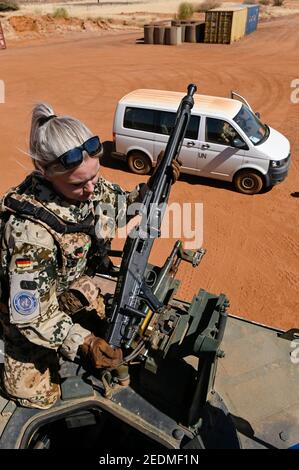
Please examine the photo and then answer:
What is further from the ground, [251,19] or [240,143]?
[251,19]

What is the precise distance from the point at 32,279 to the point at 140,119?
289 inches

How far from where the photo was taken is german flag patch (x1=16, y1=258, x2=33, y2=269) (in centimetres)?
220

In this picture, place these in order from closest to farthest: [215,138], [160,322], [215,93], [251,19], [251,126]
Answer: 1. [160,322]
2. [215,138]
3. [251,126]
4. [215,93]
5. [251,19]

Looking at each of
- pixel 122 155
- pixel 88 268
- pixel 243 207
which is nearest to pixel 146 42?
pixel 122 155

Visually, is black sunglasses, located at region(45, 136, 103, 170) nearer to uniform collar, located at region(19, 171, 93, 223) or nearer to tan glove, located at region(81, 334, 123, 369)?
uniform collar, located at region(19, 171, 93, 223)

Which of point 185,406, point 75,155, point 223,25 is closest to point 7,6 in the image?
point 223,25

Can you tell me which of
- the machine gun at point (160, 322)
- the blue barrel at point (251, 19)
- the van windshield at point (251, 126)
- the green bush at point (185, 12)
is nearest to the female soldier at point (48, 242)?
the machine gun at point (160, 322)

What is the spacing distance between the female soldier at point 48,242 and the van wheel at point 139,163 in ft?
22.0

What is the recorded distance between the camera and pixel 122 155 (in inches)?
377

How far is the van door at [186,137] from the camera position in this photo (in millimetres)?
8508

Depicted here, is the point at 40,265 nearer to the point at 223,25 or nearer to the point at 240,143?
the point at 240,143

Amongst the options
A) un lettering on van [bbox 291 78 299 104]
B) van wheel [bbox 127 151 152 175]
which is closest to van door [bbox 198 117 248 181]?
van wheel [bbox 127 151 152 175]

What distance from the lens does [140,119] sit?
895 centimetres

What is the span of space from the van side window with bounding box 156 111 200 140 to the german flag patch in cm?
689
